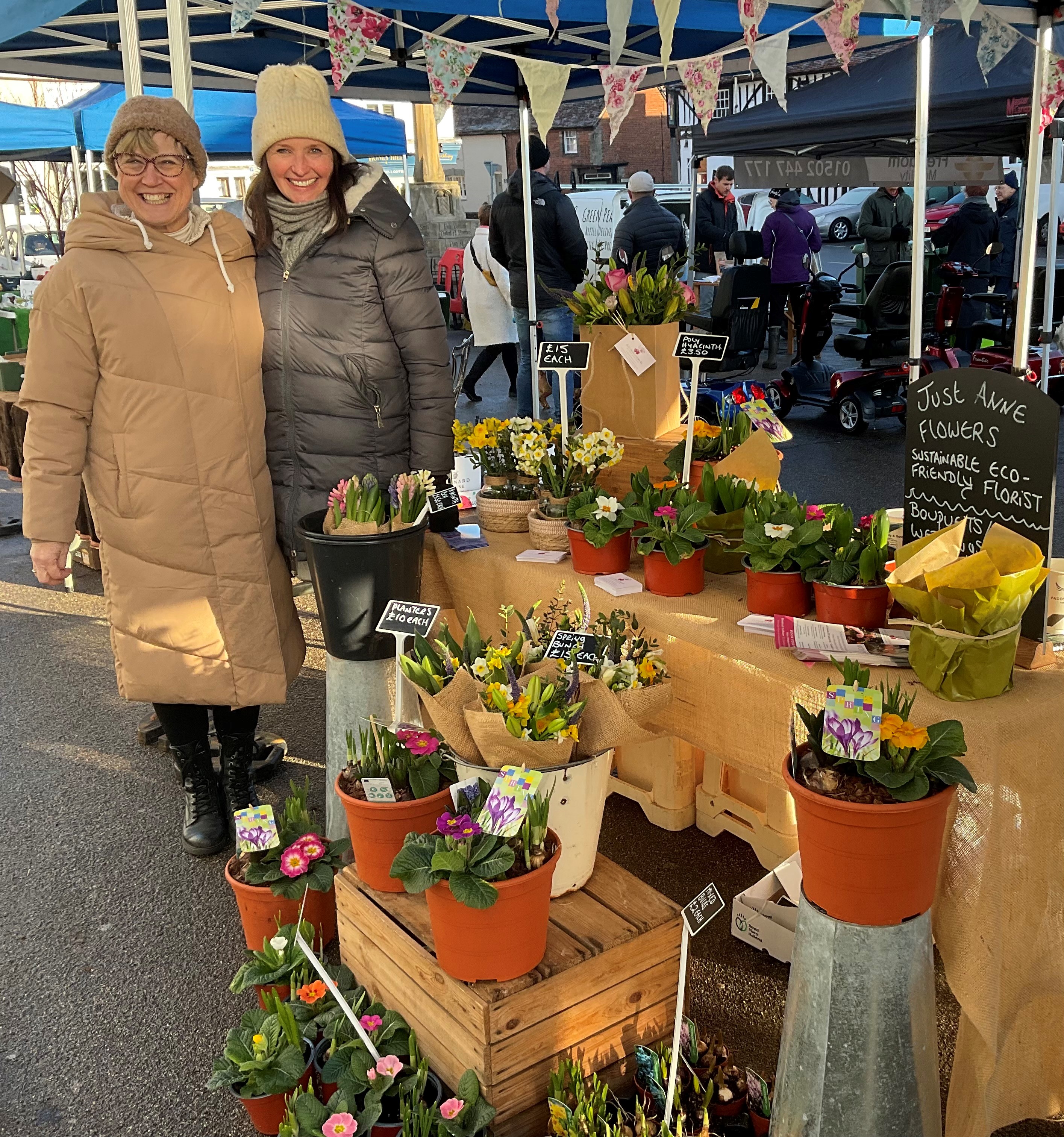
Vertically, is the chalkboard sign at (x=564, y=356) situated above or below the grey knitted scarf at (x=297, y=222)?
below

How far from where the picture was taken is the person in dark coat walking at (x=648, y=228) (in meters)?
7.47

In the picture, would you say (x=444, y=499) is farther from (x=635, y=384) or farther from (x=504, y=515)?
(x=635, y=384)

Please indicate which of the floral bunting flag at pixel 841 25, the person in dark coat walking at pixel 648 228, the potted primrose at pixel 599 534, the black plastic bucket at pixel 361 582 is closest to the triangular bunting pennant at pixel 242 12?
the black plastic bucket at pixel 361 582

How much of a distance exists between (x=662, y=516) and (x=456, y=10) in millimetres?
2695

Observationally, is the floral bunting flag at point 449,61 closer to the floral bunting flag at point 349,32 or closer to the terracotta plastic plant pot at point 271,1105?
the floral bunting flag at point 349,32

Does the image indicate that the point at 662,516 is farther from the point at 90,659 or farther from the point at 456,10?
the point at 90,659

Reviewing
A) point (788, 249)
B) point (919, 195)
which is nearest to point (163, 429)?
point (919, 195)

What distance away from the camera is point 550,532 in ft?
9.18

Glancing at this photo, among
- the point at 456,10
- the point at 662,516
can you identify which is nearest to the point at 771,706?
the point at 662,516

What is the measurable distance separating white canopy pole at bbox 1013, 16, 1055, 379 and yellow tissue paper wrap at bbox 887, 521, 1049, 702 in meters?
2.75

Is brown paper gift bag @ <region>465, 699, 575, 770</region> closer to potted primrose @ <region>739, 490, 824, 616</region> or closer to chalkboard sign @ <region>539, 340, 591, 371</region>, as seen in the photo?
potted primrose @ <region>739, 490, 824, 616</region>

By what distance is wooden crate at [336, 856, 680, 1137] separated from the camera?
171 cm

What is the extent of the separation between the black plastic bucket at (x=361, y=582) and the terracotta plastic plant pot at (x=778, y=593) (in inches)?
30.3

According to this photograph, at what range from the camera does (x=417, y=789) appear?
2041mm
